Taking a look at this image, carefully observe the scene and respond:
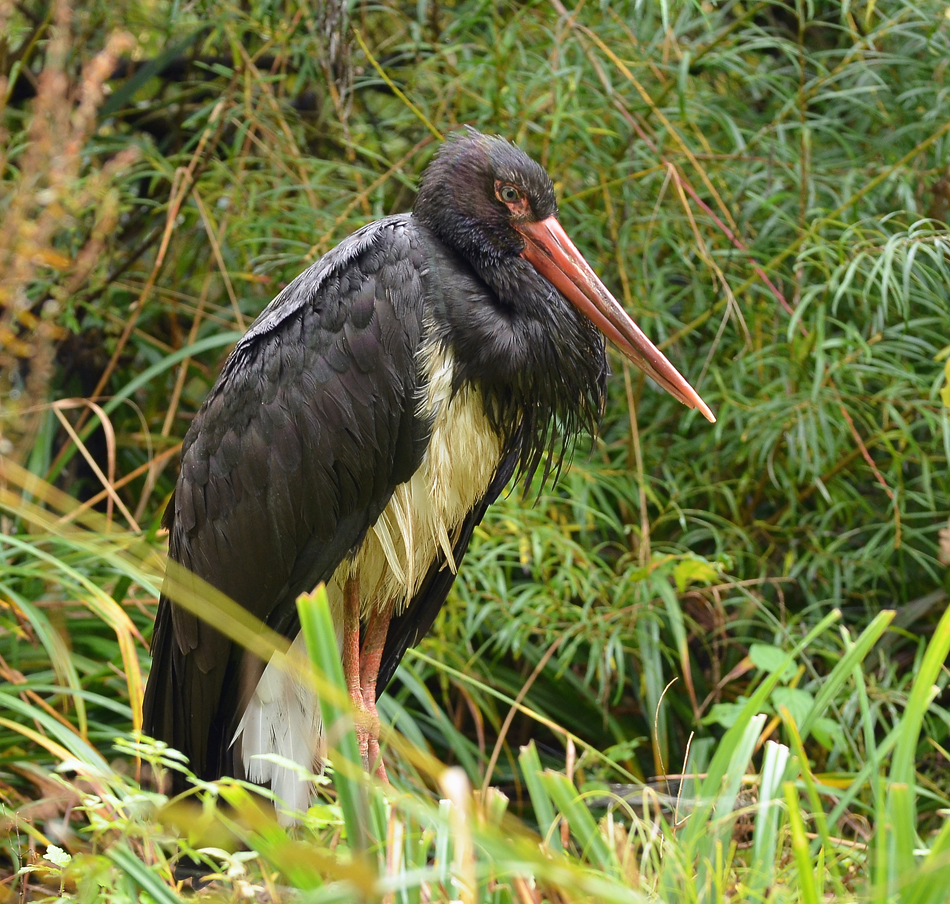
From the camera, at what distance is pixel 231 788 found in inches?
51.9

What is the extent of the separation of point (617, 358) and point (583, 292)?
1355 mm

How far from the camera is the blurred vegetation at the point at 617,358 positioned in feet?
10.6

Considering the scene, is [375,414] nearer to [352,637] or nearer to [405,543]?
[405,543]

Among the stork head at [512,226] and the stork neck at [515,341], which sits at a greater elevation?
the stork head at [512,226]

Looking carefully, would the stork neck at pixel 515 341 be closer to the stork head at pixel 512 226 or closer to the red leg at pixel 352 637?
the stork head at pixel 512 226

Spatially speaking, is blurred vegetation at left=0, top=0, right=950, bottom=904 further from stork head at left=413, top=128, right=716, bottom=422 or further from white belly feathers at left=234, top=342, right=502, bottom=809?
stork head at left=413, top=128, right=716, bottom=422

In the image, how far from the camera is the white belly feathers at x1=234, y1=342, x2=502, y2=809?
8.21 ft

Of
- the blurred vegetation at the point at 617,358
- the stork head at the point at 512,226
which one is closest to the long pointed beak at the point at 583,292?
the stork head at the point at 512,226

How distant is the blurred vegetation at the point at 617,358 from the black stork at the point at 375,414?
34cm

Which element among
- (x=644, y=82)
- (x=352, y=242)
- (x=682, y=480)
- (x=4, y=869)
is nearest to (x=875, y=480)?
(x=682, y=480)

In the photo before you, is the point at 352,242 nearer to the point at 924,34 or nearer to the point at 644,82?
the point at 644,82

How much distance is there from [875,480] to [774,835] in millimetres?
2361

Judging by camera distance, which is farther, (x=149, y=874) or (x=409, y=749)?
(x=149, y=874)

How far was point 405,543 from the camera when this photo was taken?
8.51 feet
